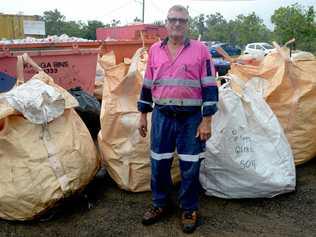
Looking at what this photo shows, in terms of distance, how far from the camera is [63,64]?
4.71m

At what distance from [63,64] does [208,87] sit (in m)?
2.55

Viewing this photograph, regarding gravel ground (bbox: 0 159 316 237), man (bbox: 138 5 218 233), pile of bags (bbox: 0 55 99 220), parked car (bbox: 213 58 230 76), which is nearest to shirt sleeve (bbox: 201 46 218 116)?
man (bbox: 138 5 218 233)

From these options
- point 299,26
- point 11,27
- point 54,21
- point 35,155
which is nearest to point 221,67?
point 11,27

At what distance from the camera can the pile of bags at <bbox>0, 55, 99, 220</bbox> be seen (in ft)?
9.11

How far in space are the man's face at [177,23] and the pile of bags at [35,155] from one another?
99cm

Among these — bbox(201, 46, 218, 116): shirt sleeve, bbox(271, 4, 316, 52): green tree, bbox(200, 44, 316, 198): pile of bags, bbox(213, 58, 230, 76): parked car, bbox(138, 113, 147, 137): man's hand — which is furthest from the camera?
bbox(271, 4, 316, 52): green tree

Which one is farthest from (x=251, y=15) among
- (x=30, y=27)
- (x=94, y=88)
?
(x=94, y=88)

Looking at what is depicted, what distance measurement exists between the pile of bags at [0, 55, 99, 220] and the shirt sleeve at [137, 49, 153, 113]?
58 cm

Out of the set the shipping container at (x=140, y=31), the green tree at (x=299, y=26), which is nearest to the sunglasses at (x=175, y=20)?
the shipping container at (x=140, y=31)

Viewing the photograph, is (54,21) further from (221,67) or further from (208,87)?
(208,87)

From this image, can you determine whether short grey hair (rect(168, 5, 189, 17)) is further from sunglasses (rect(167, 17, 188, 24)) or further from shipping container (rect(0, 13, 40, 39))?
shipping container (rect(0, 13, 40, 39))

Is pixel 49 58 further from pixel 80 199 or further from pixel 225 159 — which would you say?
pixel 225 159

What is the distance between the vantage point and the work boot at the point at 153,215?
2869 mm

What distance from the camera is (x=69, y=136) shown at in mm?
3039
